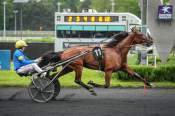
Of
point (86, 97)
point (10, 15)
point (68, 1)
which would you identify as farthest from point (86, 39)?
point (68, 1)

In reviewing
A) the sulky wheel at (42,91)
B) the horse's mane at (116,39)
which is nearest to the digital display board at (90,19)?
the horse's mane at (116,39)

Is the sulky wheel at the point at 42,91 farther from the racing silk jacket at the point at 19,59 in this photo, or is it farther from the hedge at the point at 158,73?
the hedge at the point at 158,73

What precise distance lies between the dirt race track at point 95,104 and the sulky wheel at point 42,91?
0.18 metres

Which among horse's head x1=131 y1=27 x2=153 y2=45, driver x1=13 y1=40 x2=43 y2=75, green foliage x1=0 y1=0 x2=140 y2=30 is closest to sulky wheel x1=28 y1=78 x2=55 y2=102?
driver x1=13 y1=40 x2=43 y2=75

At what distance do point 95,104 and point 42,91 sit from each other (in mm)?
1396

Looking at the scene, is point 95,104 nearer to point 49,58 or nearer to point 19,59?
point 49,58

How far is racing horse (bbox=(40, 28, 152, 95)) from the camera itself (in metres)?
14.1

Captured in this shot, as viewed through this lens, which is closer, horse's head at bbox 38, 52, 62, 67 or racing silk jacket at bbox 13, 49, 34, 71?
racing silk jacket at bbox 13, 49, 34, 71

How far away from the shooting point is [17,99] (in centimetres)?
1441

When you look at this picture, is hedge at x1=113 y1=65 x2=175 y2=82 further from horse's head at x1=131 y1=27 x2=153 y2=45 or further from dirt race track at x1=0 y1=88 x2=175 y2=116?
horse's head at x1=131 y1=27 x2=153 y2=45

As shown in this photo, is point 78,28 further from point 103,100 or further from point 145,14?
point 103,100

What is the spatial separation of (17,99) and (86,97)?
1.92 m

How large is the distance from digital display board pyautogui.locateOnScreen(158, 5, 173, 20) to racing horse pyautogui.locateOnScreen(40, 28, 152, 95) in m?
9.68

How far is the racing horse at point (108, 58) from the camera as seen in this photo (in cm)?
1410
